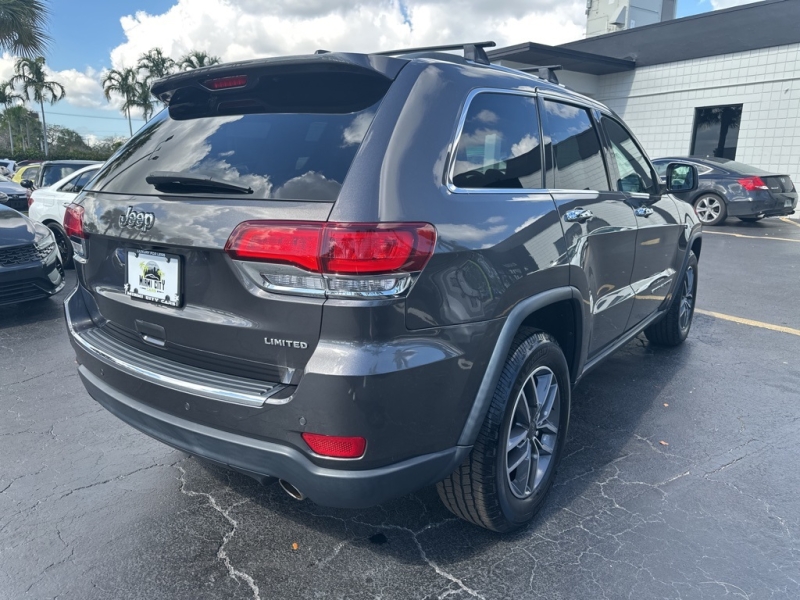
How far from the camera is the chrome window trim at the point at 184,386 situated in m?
2.04

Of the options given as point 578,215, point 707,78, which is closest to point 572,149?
point 578,215

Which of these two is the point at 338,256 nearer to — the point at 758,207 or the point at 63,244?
the point at 63,244

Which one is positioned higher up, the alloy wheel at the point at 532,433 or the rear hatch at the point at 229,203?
the rear hatch at the point at 229,203

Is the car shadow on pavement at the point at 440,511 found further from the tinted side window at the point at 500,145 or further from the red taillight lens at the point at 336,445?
the tinted side window at the point at 500,145

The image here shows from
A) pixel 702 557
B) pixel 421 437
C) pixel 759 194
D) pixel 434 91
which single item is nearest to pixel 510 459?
pixel 421 437

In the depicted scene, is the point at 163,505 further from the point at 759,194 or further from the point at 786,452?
the point at 759,194

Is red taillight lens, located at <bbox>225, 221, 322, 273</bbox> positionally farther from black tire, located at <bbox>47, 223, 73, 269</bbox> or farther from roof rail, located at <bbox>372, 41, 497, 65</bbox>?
black tire, located at <bbox>47, 223, 73, 269</bbox>

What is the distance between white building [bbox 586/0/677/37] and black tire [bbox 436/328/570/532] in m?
30.1

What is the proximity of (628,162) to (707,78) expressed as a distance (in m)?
16.8

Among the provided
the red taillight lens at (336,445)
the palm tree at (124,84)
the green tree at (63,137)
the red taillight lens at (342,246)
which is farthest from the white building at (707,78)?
the green tree at (63,137)

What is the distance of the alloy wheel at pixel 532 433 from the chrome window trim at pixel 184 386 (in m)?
1.00

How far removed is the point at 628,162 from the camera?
388 cm

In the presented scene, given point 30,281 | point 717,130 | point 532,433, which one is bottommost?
point 30,281

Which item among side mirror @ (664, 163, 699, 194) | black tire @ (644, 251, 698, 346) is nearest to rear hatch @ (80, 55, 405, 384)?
side mirror @ (664, 163, 699, 194)
